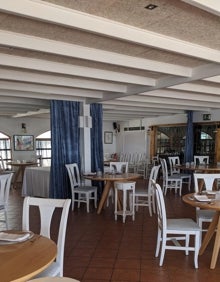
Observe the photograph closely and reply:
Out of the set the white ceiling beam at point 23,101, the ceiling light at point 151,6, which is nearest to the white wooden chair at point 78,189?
the white ceiling beam at point 23,101

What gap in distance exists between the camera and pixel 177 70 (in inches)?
149

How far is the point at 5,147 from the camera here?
32.2 feet

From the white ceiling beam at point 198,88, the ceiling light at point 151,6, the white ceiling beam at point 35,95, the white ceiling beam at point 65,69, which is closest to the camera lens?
the ceiling light at point 151,6

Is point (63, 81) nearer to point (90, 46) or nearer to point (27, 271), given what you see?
point (90, 46)

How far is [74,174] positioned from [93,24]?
396cm

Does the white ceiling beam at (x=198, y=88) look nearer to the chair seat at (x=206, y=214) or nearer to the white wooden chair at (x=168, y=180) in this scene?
the chair seat at (x=206, y=214)

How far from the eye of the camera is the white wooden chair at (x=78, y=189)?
17.7 feet

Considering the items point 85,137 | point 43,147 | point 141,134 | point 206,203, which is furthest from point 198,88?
point 43,147

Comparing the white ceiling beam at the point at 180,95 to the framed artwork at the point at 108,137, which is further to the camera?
the framed artwork at the point at 108,137

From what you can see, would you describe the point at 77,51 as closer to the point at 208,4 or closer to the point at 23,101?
the point at 208,4

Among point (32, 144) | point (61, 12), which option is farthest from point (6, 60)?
point (32, 144)

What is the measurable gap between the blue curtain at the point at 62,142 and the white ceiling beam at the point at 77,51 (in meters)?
2.89

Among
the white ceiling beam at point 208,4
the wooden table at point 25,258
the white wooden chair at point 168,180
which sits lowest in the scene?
the white wooden chair at point 168,180

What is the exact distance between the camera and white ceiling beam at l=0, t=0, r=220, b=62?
6.61 ft
